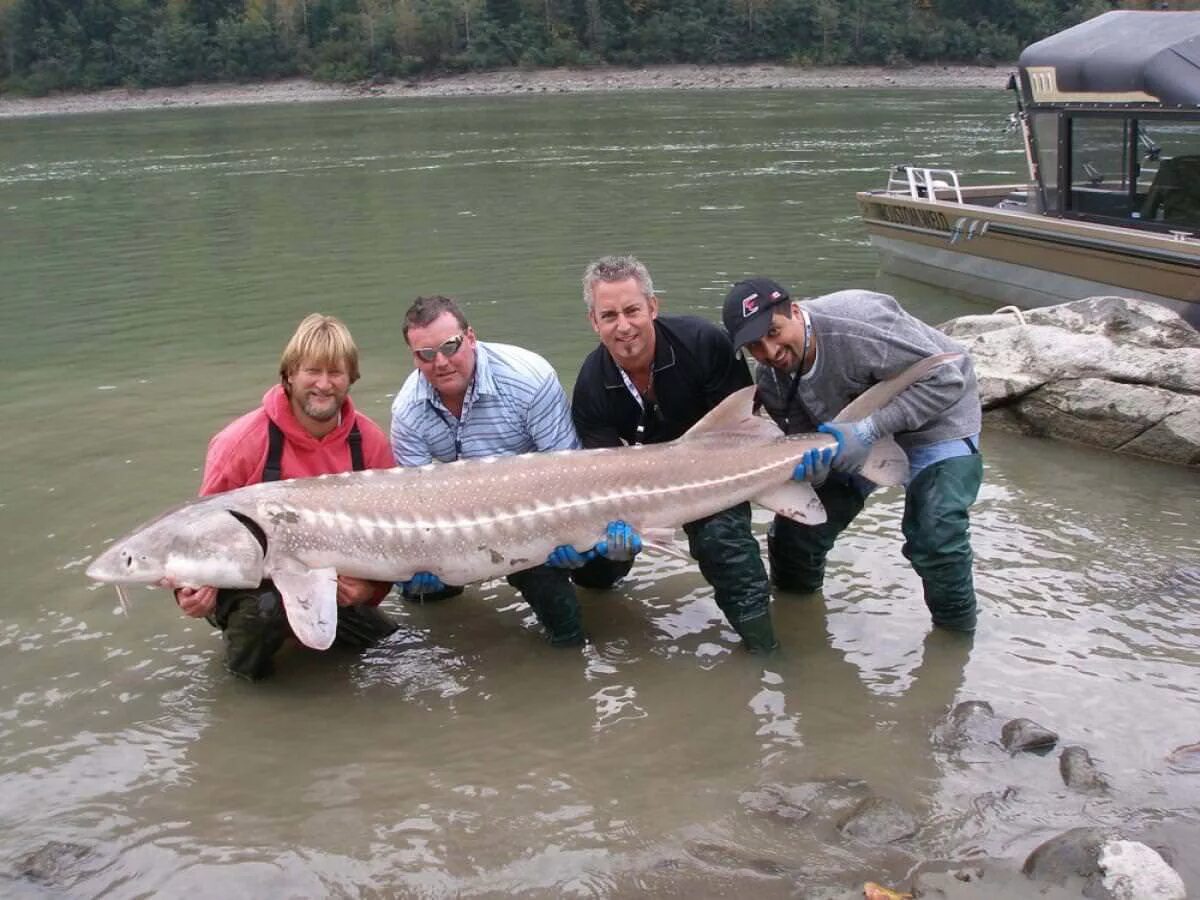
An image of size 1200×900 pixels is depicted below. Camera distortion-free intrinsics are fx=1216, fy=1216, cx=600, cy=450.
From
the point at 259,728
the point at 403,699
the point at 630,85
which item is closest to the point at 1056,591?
the point at 403,699

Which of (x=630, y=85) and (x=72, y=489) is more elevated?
(x=630, y=85)

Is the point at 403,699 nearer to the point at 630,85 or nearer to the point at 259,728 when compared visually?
the point at 259,728

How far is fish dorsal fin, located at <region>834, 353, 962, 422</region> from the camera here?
4.36m

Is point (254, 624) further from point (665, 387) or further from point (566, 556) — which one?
point (665, 387)

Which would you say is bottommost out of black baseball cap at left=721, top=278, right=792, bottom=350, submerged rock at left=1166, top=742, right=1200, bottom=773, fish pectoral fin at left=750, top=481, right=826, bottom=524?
submerged rock at left=1166, top=742, right=1200, bottom=773

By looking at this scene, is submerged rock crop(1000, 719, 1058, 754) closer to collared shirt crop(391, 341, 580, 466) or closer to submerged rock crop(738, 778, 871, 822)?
submerged rock crop(738, 778, 871, 822)

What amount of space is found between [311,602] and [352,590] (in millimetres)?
287

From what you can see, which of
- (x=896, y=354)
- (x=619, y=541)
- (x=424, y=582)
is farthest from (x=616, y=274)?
(x=424, y=582)

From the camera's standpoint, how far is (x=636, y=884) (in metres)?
3.36

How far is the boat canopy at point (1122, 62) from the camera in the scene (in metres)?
10.1

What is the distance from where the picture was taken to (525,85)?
69062 millimetres

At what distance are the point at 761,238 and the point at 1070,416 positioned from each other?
9.12 metres

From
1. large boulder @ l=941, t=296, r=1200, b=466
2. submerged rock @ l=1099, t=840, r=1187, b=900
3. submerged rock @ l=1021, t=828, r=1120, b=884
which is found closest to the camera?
submerged rock @ l=1099, t=840, r=1187, b=900

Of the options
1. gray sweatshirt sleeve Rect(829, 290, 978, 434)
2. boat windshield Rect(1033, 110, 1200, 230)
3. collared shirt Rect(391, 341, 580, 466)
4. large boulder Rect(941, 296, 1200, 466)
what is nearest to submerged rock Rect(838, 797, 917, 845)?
gray sweatshirt sleeve Rect(829, 290, 978, 434)
